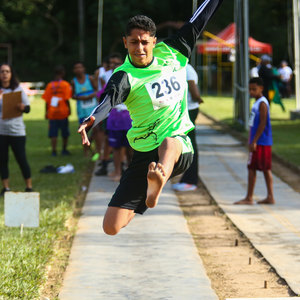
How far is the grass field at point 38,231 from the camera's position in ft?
20.2

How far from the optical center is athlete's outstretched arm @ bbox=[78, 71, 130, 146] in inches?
209

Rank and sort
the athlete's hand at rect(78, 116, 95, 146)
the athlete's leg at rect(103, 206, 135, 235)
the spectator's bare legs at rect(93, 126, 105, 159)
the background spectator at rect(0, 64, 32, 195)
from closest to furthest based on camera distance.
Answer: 1. the athlete's hand at rect(78, 116, 95, 146)
2. the athlete's leg at rect(103, 206, 135, 235)
3. the background spectator at rect(0, 64, 32, 195)
4. the spectator's bare legs at rect(93, 126, 105, 159)

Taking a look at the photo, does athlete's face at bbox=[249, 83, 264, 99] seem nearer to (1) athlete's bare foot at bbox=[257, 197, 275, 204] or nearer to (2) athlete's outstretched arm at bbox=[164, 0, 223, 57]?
(1) athlete's bare foot at bbox=[257, 197, 275, 204]

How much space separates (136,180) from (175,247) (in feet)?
6.52

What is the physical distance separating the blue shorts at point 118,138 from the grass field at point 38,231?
0.87m

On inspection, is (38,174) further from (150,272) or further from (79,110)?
(150,272)

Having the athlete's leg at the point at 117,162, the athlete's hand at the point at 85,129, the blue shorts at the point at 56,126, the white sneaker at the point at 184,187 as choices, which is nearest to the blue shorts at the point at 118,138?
the athlete's leg at the point at 117,162

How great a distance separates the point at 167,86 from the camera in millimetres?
5855

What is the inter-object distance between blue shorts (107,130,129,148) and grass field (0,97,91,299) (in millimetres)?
868

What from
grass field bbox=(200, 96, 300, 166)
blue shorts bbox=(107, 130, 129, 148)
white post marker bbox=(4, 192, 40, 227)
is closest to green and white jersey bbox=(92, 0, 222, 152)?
white post marker bbox=(4, 192, 40, 227)

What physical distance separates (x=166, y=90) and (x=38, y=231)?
9.83 feet

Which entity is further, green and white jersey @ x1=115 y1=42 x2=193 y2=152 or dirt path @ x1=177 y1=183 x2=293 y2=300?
dirt path @ x1=177 y1=183 x2=293 y2=300

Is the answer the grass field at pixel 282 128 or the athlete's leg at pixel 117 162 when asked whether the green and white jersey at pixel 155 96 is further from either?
the grass field at pixel 282 128

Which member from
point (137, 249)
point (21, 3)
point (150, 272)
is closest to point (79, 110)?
point (137, 249)
